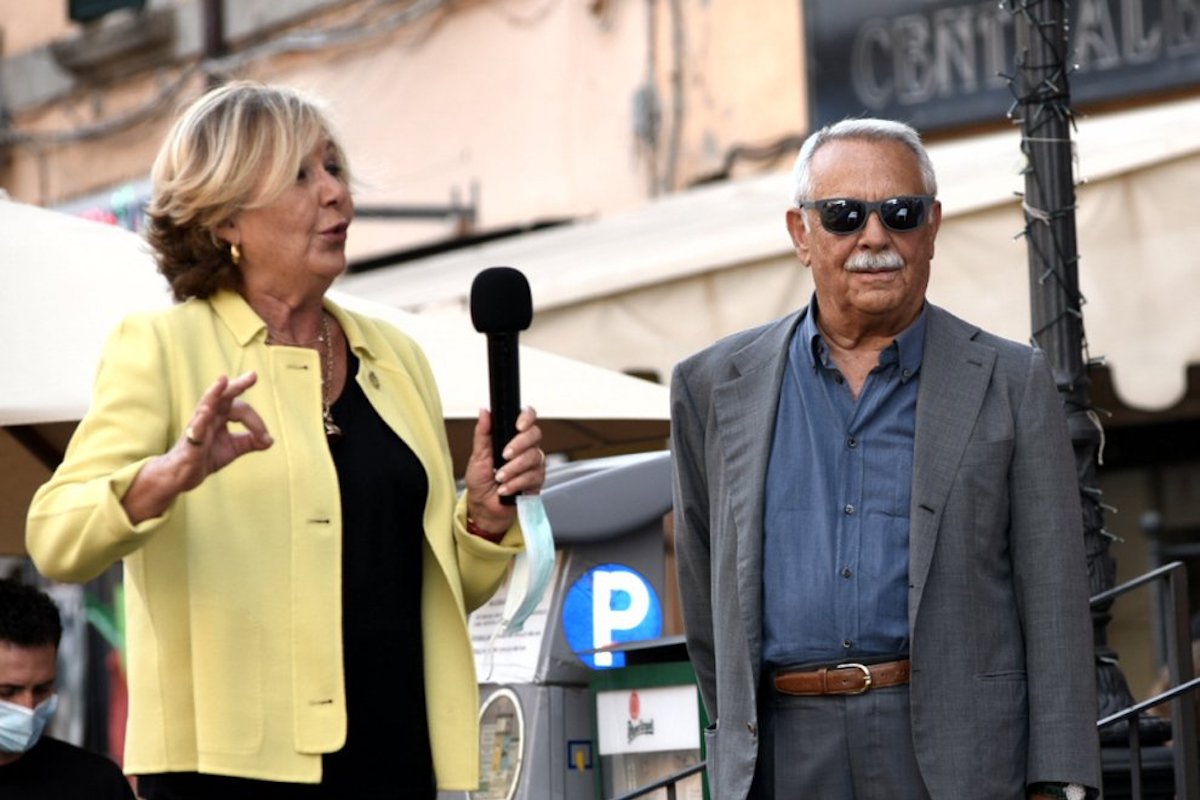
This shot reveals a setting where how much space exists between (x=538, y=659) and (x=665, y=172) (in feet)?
23.3

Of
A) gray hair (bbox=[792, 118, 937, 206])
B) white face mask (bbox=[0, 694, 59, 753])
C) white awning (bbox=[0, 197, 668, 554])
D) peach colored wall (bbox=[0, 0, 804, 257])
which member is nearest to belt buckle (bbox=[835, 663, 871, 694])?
gray hair (bbox=[792, 118, 937, 206])

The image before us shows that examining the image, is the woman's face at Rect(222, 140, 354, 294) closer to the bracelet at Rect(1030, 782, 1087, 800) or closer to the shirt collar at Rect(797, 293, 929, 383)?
the shirt collar at Rect(797, 293, 929, 383)

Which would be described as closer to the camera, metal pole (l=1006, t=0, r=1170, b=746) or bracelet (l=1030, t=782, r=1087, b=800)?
bracelet (l=1030, t=782, r=1087, b=800)

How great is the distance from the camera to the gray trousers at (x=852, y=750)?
388 cm

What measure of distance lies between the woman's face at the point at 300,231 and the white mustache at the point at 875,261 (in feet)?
3.04

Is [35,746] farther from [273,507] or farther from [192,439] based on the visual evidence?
[192,439]

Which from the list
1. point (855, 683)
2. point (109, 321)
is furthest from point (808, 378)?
point (109, 321)

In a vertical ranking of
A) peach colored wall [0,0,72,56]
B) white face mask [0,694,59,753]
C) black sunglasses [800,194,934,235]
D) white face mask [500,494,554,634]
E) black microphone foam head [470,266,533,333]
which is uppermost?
peach colored wall [0,0,72,56]

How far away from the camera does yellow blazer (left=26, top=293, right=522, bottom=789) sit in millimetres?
3400

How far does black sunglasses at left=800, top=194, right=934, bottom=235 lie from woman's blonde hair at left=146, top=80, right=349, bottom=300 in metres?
0.93

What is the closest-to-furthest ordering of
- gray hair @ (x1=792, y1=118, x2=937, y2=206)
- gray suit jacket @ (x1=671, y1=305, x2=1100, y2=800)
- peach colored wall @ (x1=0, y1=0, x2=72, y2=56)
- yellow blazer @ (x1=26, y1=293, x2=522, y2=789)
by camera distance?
yellow blazer @ (x1=26, y1=293, x2=522, y2=789) → gray suit jacket @ (x1=671, y1=305, x2=1100, y2=800) → gray hair @ (x1=792, y1=118, x2=937, y2=206) → peach colored wall @ (x1=0, y1=0, x2=72, y2=56)

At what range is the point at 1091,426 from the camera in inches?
233

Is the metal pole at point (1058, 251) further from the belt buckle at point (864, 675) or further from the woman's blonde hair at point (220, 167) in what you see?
the woman's blonde hair at point (220, 167)

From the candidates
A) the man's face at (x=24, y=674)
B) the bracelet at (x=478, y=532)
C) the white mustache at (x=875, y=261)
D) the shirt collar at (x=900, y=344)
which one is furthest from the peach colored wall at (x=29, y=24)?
the bracelet at (x=478, y=532)
